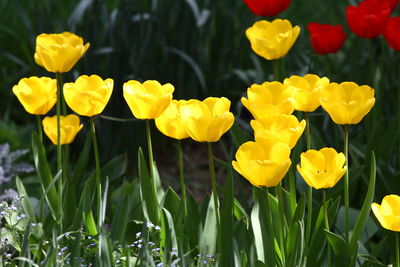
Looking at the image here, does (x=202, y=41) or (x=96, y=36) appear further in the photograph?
(x=202, y=41)

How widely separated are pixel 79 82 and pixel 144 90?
0.19m

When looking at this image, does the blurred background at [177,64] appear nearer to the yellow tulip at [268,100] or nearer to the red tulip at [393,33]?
the red tulip at [393,33]

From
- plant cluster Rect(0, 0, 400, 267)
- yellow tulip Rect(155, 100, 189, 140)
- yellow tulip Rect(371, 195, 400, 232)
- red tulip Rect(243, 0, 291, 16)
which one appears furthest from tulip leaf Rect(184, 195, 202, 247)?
red tulip Rect(243, 0, 291, 16)

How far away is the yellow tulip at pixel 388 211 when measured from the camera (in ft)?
5.74

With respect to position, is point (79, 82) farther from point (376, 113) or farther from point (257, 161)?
point (376, 113)

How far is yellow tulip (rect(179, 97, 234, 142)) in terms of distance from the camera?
1.67m

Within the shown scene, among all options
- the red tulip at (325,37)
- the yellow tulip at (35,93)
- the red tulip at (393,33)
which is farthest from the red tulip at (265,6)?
the yellow tulip at (35,93)

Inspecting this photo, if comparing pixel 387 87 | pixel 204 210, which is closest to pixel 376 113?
pixel 387 87

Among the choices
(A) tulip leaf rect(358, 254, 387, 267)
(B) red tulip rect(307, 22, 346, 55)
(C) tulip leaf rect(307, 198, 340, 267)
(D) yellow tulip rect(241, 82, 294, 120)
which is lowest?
(A) tulip leaf rect(358, 254, 387, 267)

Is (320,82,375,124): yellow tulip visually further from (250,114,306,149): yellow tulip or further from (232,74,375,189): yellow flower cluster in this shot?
(250,114,306,149): yellow tulip

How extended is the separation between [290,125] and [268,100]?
21 centimetres

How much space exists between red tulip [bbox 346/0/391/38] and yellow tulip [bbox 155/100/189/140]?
101cm

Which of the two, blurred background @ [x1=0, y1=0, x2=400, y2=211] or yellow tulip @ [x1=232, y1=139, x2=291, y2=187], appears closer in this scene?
yellow tulip @ [x1=232, y1=139, x2=291, y2=187]

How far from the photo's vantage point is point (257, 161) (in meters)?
1.57
